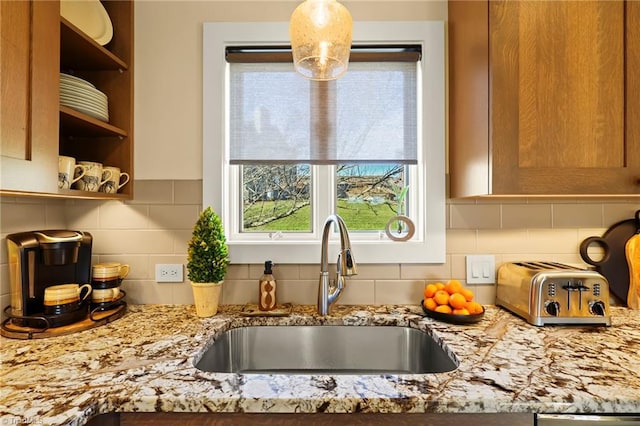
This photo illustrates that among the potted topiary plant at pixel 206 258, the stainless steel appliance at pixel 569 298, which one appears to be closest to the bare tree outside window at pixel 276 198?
the potted topiary plant at pixel 206 258

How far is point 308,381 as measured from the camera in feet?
2.57

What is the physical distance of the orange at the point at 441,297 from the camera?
1240 mm

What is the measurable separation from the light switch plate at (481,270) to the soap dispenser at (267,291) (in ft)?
2.85

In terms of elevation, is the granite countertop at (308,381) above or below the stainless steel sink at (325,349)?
above

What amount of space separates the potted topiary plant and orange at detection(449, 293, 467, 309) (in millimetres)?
891

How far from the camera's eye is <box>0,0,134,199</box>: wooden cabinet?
817 mm

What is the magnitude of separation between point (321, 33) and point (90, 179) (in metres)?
0.96

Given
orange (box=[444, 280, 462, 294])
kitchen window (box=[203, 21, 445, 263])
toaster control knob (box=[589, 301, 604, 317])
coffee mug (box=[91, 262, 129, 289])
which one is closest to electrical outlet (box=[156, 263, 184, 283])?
coffee mug (box=[91, 262, 129, 289])

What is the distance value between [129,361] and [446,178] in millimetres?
1355

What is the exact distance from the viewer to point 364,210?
1573 millimetres

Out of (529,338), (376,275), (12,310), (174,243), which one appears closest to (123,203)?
(174,243)

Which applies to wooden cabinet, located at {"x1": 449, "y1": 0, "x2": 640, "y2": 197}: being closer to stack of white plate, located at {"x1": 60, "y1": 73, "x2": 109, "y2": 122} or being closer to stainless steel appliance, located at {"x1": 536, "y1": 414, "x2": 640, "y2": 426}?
stainless steel appliance, located at {"x1": 536, "y1": 414, "x2": 640, "y2": 426}

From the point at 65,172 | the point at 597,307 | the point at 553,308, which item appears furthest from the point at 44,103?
the point at 597,307

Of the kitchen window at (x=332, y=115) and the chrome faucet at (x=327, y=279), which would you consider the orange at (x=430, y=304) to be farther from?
the chrome faucet at (x=327, y=279)
